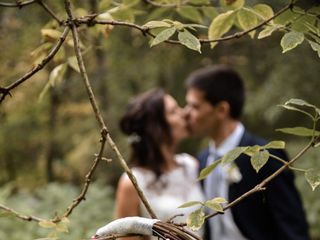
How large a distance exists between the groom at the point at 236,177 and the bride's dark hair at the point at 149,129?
17cm

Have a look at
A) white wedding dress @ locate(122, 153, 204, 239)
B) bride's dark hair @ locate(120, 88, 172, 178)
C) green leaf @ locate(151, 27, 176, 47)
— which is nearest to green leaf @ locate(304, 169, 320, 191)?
green leaf @ locate(151, 27, 176, 47)

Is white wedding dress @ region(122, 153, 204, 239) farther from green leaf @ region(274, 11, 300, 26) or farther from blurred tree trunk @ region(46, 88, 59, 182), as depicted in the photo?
blurred tree trunk @ region(46, 88, 59, 182)

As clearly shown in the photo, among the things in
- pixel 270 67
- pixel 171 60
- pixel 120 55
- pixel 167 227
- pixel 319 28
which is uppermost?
pixel 120 55

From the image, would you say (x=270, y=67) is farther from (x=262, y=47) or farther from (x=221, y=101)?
(x=221, y=101)

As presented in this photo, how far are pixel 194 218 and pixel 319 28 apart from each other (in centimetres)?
39

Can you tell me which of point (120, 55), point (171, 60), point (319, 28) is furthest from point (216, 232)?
point (120, 55)

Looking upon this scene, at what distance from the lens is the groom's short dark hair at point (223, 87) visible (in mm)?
2660

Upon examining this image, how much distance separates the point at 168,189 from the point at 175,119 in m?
0.41

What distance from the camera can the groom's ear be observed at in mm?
2654

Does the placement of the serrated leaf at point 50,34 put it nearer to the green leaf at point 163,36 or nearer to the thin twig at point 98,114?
the thin twig at point 98,114

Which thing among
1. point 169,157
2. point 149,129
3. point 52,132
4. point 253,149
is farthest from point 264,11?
point 52,132

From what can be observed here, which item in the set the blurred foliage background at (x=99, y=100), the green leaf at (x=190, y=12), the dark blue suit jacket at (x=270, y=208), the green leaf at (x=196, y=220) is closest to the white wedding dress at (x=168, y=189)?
the dark blue suit jacket at (x=270, y=208)

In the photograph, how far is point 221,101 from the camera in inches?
104

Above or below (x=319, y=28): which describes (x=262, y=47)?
above
